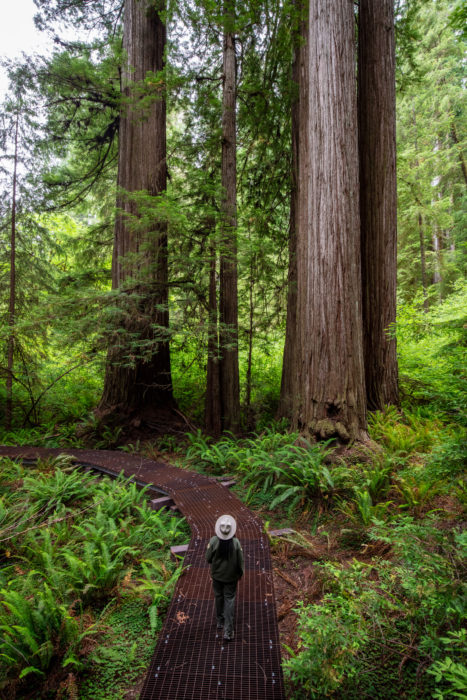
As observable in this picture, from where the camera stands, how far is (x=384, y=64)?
6.77 metres

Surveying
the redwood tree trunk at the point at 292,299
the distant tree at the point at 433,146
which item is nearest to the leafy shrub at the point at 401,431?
the redwood tree trunk at the point at 292,299

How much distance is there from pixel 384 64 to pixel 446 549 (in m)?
8.33

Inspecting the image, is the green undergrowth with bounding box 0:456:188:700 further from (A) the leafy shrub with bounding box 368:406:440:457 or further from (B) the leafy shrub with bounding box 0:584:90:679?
(A) the leafy shrub with bounding box 368:406:440:457

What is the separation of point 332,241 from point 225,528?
4598 millimetres

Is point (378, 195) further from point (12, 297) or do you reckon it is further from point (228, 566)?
point (12, 297)

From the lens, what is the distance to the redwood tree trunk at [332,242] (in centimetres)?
545

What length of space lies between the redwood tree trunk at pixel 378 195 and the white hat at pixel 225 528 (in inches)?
189

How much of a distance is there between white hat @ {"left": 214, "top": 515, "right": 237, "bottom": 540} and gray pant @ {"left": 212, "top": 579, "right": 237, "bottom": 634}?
408 mm

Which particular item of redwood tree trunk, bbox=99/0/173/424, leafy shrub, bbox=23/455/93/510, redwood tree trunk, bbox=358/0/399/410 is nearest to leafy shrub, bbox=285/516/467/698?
leafy shrub, bbox=23/455/93/510

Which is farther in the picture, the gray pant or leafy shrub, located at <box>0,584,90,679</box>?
the gray pant

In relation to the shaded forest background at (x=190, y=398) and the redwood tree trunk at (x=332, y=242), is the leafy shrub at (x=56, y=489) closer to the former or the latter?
the shaded forest background at (x=190, y=398)

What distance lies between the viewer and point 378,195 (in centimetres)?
688

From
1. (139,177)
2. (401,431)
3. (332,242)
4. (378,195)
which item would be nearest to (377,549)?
(401,431)

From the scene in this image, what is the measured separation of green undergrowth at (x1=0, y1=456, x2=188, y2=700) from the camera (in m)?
2.55
